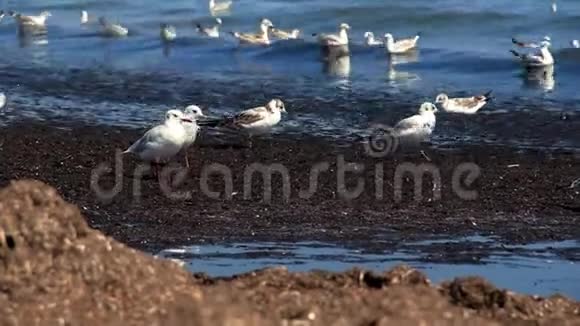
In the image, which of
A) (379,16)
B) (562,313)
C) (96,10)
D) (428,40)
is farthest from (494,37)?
(562,313)

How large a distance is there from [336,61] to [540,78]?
3524 mm

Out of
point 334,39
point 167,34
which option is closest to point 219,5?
point 167,34

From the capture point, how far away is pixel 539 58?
840 inches

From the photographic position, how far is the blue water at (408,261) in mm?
9852

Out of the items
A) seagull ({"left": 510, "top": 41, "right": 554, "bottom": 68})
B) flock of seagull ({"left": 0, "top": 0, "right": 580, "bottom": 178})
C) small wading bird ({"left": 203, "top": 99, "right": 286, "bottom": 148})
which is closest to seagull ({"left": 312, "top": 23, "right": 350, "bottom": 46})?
flock of seagull ({"left": 0, "top": 0, "right": 580, "bottom": 178})

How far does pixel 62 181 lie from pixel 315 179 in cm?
229

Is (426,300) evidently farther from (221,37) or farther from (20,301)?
(221,37)

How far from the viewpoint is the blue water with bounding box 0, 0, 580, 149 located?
1803 cm

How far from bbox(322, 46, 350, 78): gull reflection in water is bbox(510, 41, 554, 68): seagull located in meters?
2.58

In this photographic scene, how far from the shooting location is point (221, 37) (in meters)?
26.9

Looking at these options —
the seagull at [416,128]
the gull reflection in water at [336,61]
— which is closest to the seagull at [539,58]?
the gull reflection in water at [336,61]

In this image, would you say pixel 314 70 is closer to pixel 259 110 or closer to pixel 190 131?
pixel 259 110

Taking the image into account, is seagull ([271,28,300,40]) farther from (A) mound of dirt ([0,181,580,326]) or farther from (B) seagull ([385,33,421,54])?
(A) mound of dirt ([0,181,580,326])

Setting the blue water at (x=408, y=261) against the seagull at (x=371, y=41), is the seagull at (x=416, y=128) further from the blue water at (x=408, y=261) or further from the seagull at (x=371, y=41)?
the seagull at (x=371, y=41)
